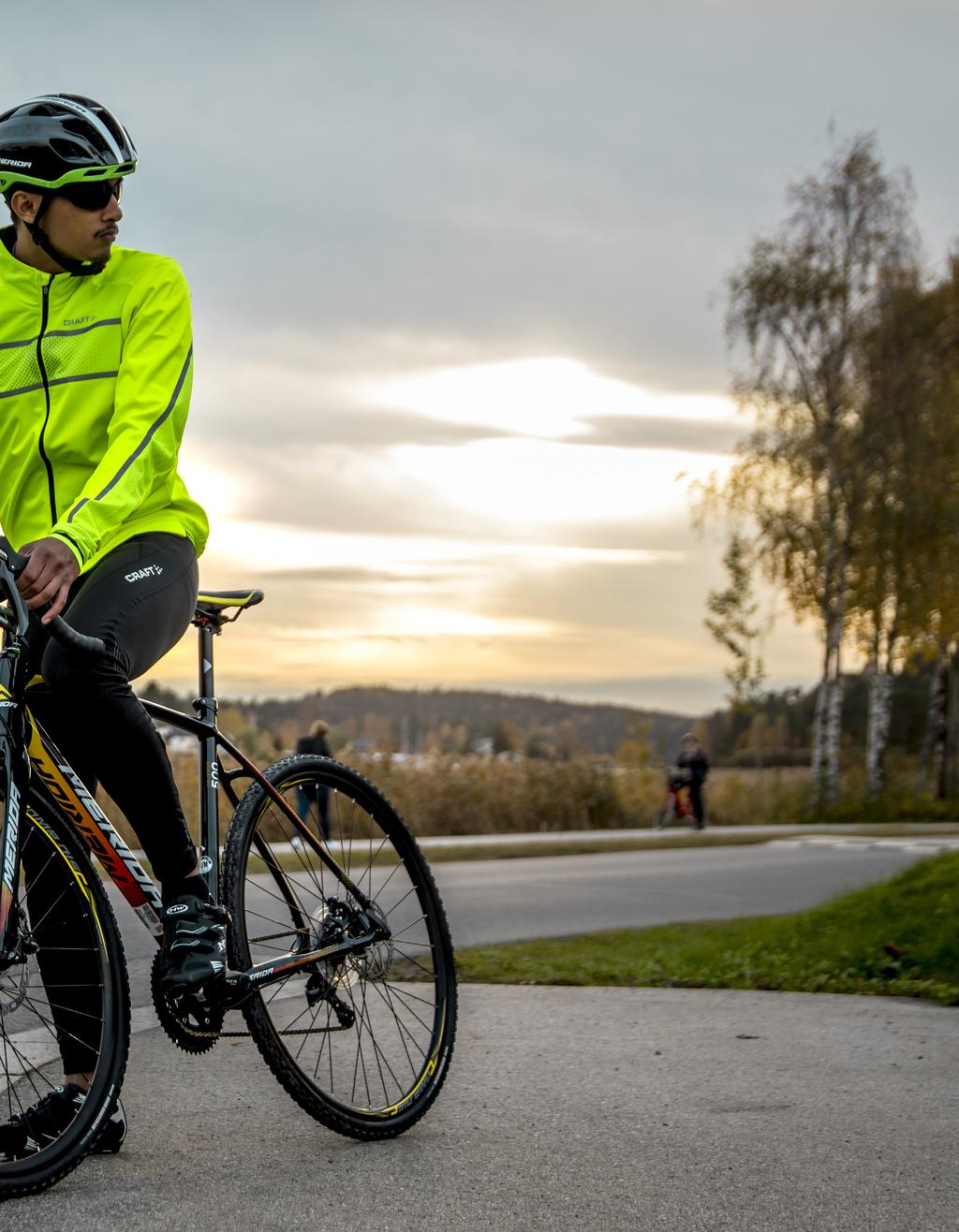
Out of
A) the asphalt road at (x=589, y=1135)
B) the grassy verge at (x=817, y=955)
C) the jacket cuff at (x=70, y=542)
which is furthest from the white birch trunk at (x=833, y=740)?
the jacket cuff at (x=70, y=542)

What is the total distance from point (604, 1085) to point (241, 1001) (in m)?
1.37

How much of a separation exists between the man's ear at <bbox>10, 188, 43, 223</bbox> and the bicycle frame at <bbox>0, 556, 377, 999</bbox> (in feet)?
2.88

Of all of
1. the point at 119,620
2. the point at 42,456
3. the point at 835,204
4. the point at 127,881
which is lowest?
the point at 127,881

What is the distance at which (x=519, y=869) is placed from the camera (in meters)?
15.9

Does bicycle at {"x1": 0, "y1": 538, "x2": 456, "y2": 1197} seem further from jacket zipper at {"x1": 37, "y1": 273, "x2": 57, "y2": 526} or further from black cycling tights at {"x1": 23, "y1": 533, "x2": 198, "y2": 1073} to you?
jacket zipper at {"x1": 37, "y1": 273, "x2": 57, "y2": 526}

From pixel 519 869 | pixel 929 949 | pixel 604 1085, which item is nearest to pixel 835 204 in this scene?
pixel 519 869

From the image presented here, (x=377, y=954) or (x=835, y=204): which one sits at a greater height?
(x=835, y=204)

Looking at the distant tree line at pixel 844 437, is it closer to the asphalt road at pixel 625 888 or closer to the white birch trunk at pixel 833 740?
the white birch trunk at pixel 833 740

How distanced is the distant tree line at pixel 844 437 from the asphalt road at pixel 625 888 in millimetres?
15468

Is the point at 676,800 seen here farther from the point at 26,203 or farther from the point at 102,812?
Result: the point at 26,203

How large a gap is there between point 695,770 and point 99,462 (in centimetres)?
2568

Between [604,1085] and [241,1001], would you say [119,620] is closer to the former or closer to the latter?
[241,1001]

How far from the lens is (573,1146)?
11.8 ft

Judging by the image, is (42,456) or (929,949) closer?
(42,456)
